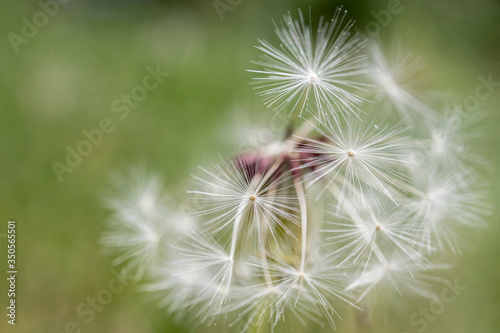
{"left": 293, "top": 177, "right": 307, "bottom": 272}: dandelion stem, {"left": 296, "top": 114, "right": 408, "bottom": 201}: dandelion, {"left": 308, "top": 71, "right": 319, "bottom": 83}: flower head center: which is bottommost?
{"left": 293, "top": 177, "right": 307, "bottom": 272}: dandelion stem

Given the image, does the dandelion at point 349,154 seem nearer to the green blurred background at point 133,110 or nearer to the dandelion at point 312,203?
the dandelion at point 312,203

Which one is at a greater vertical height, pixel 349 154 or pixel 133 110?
pixel 133 110

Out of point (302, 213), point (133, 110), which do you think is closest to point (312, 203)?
point (302, 213)

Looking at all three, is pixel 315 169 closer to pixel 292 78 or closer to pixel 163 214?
pixel 292 78

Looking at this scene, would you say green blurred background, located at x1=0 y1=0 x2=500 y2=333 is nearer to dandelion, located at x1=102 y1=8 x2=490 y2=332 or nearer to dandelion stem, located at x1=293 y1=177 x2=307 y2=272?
dandelion, located at x1=102 y1=8 x2=490 y2=332

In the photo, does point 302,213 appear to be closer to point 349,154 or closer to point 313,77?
point 349,154

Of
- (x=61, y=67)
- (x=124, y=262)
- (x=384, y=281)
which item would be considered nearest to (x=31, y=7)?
(x=61, y=67)

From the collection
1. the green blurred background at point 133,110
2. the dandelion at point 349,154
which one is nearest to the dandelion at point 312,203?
the dandelion at point 349,154

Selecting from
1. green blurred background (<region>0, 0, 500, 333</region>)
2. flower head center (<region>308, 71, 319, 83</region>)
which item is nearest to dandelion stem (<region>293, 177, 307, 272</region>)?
flower head center (<region>308, 71, 319, 83</region>)
